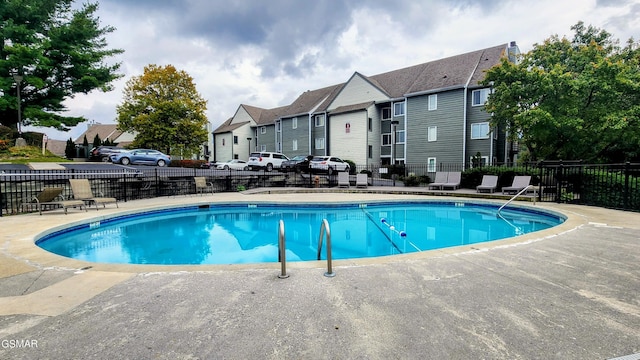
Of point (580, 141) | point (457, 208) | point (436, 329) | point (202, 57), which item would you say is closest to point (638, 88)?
point (580, 141)

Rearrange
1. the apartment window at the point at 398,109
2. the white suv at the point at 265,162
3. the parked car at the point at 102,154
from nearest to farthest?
the parked car at the point at 102,154 < the white suv at the point at 265,162 < the apartment window at the point at 398,109

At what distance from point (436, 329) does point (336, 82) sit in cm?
3616

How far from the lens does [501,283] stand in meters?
3.31

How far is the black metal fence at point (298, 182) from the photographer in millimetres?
9164

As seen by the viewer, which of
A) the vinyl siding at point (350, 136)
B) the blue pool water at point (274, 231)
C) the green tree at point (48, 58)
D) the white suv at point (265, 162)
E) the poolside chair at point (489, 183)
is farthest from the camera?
the vinyl siding at point (350, 136)

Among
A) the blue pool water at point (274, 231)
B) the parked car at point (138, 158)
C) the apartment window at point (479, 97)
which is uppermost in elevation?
the apartment window at point (479, 97)

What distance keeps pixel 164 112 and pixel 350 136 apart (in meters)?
19.4

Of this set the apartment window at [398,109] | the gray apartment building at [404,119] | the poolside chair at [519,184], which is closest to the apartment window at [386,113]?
the gray apartment building at [404,119]

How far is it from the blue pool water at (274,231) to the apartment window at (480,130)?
38.3 ft

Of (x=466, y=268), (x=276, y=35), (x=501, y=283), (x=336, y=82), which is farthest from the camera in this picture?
(x=336, y=82)

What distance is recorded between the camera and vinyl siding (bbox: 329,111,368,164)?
2736 centimetres

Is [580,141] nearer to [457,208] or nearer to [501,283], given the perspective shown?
[457,208]

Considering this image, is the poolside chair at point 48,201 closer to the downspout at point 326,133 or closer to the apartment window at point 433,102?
the downspout at point 326,133

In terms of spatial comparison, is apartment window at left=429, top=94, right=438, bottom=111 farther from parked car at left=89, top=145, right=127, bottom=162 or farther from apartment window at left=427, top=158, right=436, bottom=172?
parked car at left=89, top=145, right=127, bottom=162
